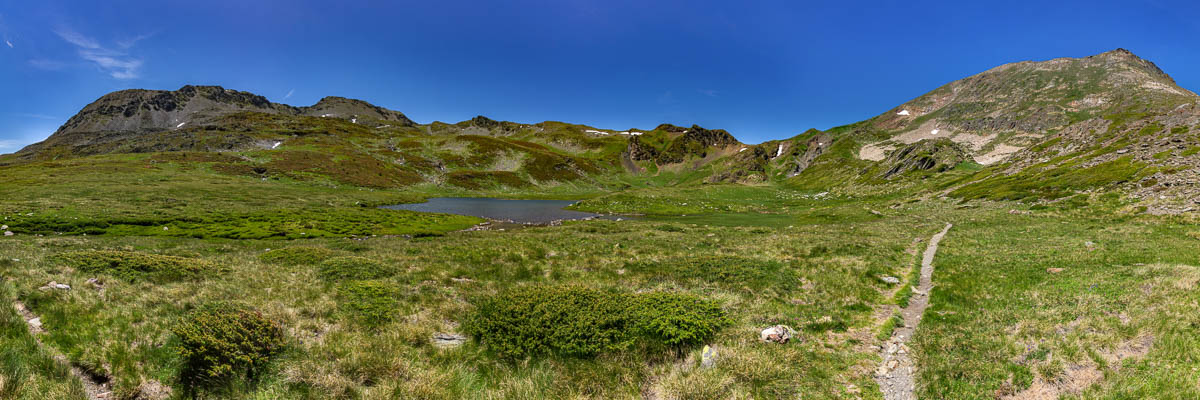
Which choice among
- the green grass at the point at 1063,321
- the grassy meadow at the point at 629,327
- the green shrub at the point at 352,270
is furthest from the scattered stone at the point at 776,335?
the green shrub at the point at 352,270

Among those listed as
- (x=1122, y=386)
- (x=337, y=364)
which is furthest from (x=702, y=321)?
(x=337, y=364)

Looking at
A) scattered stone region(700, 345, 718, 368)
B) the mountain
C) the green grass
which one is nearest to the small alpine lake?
the green grass

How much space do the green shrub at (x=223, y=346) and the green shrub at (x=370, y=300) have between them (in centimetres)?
208

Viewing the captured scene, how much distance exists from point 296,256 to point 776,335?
2070 centimetres

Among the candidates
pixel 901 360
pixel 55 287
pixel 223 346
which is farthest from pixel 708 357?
pixel 55 287

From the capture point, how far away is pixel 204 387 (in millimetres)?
6324

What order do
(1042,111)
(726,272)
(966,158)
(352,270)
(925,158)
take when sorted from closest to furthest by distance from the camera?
(352,270), (726,272), (925,158), (966,158), (1042,111)

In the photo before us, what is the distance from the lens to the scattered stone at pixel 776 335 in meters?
9.55

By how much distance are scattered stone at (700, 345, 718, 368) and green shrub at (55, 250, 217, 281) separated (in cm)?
1626

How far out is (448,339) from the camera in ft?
30.7

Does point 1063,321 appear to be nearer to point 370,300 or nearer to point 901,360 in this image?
point 901,360

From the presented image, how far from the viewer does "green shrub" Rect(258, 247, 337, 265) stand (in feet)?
56.5

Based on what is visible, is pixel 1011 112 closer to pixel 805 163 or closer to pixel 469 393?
pixel 805 163

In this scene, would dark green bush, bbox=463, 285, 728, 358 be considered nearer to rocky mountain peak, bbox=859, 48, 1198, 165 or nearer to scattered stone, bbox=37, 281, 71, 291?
scattered stone, bbox=37, 281, 71, 291
